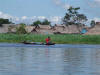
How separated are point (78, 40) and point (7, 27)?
48918mm

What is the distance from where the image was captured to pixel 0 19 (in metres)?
125

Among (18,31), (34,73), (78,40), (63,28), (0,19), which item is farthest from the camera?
(0,19)

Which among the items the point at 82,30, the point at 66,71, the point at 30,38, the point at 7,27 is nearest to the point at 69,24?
the point at 82,30

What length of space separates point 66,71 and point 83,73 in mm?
945

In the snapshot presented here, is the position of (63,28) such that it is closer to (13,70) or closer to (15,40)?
(15,40)

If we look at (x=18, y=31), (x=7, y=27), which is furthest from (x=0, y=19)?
(x=18, y=31)

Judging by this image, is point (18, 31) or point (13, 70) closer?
point (13, 70)

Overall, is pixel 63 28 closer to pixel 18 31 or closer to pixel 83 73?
pixel 18 31

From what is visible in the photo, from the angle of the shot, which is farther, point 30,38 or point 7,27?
point 7,27

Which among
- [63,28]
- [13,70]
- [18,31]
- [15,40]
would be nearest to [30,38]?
[15,40]

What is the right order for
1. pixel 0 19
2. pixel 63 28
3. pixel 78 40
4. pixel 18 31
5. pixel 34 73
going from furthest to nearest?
pixel 0 19, pixel 63 28, pixel 18 31, pixel 78 40, pixel 34 73

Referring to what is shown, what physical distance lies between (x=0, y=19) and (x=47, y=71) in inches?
4291

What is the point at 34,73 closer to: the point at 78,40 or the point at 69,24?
the point at 78,40

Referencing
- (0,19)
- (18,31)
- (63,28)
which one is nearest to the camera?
(18,31)
